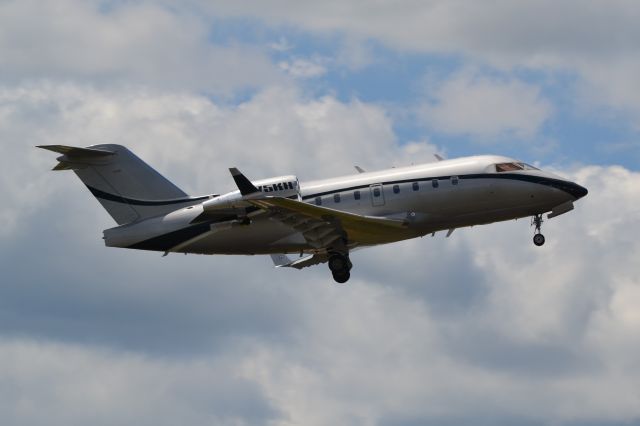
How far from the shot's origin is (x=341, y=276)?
37.9 metres

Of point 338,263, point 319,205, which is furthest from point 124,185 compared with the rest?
point 338,263

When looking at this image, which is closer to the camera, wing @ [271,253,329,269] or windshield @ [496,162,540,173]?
windshield @ [496,162,540,173]

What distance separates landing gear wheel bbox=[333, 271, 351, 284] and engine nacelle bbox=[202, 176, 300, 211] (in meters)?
3.36

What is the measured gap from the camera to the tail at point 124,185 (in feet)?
127

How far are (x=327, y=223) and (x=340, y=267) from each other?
87.4 inches

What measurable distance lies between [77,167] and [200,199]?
15.3 ft

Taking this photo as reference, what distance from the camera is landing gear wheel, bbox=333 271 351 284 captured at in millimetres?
37875

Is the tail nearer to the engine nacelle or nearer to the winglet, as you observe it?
the engine nacelle

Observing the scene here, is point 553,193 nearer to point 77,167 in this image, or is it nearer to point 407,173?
point 407,173

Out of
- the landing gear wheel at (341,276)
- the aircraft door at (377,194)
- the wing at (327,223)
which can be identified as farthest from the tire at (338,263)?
the aircraft door at (377,194)

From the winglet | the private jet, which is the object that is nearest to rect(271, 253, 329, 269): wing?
the private jet

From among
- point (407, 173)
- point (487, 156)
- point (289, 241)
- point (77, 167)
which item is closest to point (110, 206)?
point (77, 167)

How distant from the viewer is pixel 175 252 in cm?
3847

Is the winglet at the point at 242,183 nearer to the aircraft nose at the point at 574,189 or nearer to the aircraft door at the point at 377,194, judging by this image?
the aircraft door at the point at 377,194
